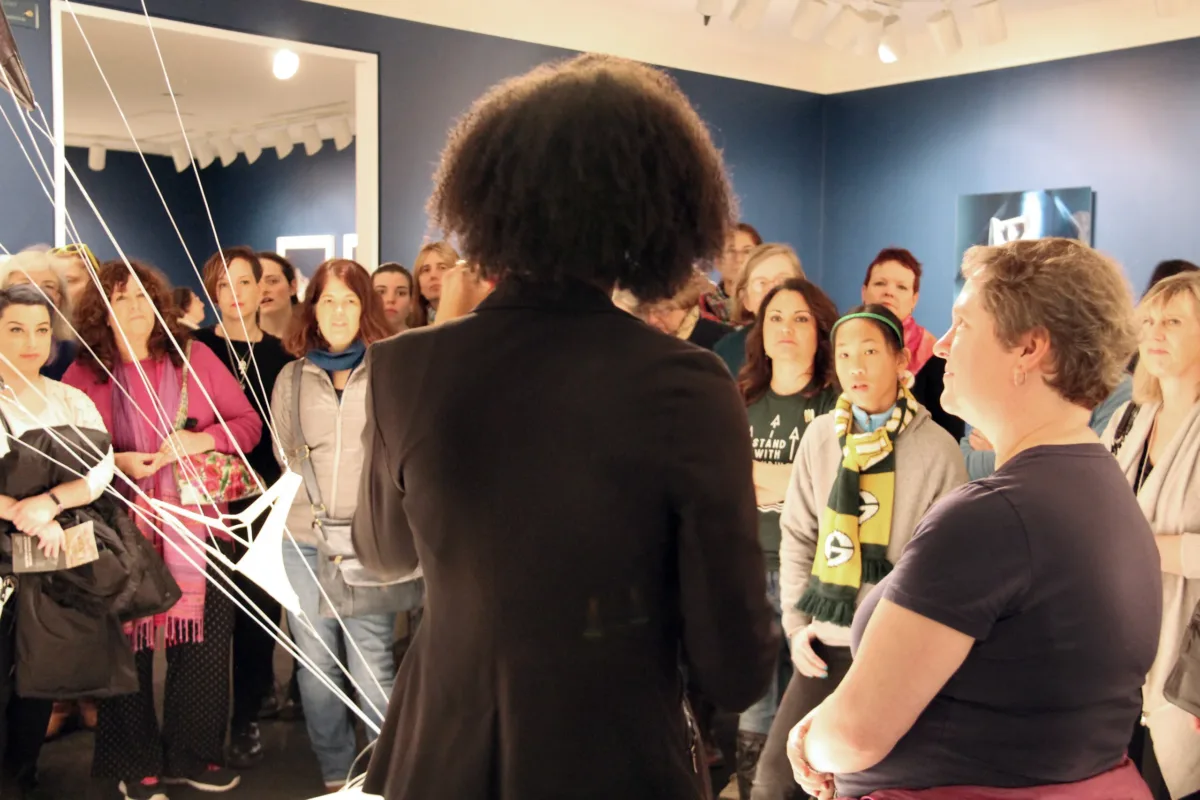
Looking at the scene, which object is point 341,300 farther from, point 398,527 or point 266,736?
point 398,527

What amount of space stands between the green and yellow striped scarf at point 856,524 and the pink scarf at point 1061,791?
1.02 meters

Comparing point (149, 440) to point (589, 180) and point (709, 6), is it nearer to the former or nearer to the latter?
point (589, 180)

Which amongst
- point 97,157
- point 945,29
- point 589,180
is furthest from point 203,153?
point 589,180

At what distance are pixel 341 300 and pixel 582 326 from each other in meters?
2.00

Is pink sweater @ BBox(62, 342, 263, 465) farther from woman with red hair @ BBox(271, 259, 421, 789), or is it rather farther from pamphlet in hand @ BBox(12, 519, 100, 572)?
pamphlet in hand @ BBox(12, 519, 100, 572)

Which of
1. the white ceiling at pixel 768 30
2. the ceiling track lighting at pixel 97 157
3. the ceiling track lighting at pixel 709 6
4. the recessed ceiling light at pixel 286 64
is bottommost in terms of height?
the ceiling track lighting at pixel 97 157

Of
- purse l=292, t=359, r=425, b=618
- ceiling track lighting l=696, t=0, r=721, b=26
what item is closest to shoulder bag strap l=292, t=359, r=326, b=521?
purse l=292, t=359, r=425, b=618

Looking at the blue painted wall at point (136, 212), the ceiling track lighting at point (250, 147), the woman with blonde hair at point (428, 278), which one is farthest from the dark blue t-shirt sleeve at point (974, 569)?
the ceiling track lighting at point (250, 147)

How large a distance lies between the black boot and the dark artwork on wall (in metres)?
3.31

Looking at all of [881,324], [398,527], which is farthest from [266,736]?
[398,527]

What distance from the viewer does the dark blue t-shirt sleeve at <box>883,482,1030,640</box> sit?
1105 millimetres

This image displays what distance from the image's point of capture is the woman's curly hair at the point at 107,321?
2.71 metres

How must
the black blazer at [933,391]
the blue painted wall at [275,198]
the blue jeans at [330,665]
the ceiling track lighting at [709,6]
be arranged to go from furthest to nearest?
the blue painted wall at [275,198], the ceiling track lighting at [709,6], the black blazer at [933,391], the blue jeans at [330,665]

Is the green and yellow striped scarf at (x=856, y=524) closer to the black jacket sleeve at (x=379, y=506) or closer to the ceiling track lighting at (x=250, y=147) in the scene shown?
the black jacket sleeve at (x=379, y=506)
